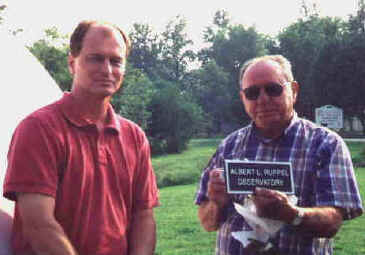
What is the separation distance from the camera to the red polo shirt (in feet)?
8.13

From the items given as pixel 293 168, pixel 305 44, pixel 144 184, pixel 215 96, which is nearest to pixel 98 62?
pixel 144 184

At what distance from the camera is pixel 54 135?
2547 millimetres

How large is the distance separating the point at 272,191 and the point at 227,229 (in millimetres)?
680

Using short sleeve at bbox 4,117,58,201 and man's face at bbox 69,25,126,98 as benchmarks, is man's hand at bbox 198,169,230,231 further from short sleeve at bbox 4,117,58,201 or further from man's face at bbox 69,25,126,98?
short sleeve at bbox 4,117,58,201

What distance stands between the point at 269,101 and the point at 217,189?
595 millimetres

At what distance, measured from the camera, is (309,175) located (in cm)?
305

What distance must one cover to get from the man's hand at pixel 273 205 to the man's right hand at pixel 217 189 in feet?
0.90

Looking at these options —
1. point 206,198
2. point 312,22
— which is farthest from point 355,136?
point 206,198

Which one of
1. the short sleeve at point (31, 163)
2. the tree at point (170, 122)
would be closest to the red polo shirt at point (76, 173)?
the short sleeve at point (31, 163)

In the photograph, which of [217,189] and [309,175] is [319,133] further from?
[217,189]

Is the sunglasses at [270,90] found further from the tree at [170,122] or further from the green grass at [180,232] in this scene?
the tree at [170,122]

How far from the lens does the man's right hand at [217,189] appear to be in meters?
3.00

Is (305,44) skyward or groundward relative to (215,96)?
skyward

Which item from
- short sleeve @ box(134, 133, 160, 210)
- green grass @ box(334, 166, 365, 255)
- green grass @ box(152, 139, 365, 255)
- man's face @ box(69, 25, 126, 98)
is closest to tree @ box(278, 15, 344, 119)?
green grass @ box(152, 139, 365, 255)
